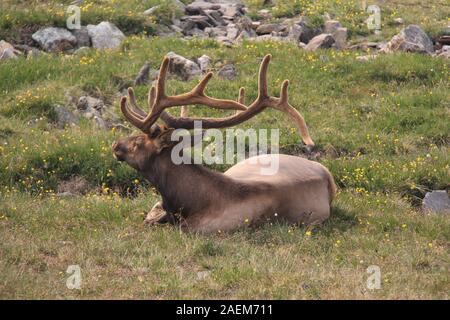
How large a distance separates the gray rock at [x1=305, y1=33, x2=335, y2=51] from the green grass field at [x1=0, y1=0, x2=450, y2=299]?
67 cm

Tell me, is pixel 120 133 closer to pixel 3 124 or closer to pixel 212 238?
pixel 3 124

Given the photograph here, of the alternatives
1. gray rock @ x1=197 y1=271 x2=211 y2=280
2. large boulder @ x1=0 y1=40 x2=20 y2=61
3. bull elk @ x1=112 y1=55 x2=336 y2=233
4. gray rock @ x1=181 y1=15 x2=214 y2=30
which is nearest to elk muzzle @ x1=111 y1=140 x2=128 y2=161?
bull elk @ x1=112 y1=55 x2=336 y2=233

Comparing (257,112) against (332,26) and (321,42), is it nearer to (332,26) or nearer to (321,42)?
(321,42)

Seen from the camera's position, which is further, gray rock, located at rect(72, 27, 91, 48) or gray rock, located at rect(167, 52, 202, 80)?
gray rock, located at rect(72, 27, 91, 48)

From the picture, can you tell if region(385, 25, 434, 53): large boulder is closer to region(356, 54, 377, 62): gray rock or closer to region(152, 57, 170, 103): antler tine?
region(356, 54, 377, 62): gray rock

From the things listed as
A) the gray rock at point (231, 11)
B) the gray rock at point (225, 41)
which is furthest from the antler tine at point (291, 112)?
the gray rock at point (231, 11)

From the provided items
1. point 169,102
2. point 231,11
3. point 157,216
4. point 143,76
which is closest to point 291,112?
point 169,102

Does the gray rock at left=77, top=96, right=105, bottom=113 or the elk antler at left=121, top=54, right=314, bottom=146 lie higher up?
the elk antler at left=121, top=54, right=314, bottom=146

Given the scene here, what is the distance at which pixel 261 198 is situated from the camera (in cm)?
1115

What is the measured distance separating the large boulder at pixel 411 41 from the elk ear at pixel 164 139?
8469 mm

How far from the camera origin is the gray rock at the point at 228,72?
1722 centimetres

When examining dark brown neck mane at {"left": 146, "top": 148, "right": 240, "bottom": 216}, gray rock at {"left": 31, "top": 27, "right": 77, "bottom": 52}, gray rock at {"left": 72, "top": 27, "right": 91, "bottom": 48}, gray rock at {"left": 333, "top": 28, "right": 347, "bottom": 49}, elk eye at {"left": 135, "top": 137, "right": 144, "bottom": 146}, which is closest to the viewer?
dark brown neck mane at {"left": 146, "top": 148, "right": 240, "bottom": 216}

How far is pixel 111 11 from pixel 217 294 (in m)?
12.6

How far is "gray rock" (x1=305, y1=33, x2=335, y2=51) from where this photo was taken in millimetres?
18931
